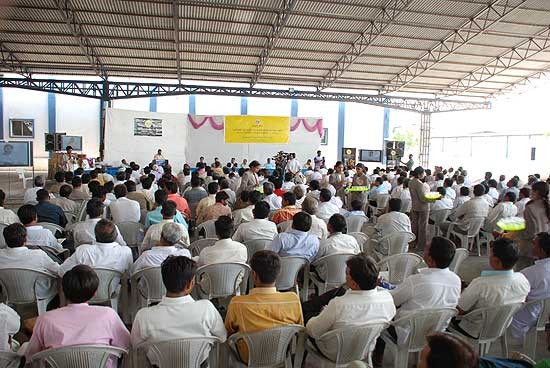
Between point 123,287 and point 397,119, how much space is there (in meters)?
21.7

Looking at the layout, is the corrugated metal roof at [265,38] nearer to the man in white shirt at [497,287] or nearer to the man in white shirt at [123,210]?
the man in white shirt at [123,210]

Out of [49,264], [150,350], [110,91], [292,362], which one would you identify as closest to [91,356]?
[150,350]

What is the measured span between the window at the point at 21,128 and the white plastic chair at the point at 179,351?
20372mm

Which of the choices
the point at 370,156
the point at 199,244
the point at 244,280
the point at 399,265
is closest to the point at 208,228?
the point at 199,244

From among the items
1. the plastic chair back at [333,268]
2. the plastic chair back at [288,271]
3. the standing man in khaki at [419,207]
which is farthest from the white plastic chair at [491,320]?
the standing man in khaki at [419,207]

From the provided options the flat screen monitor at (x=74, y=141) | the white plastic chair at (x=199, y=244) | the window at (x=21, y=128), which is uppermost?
the window at (x=21, y=128)

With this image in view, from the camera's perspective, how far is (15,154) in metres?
12.4

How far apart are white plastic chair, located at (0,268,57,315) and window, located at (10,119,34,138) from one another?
18846mm

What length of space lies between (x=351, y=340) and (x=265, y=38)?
1172 cm

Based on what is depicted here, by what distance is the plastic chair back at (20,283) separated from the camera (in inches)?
121

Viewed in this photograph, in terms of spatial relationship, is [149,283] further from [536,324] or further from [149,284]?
[536,324]

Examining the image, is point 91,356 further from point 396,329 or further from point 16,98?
point 16,98

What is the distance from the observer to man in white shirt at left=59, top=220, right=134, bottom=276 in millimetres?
3238

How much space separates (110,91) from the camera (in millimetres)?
16953
